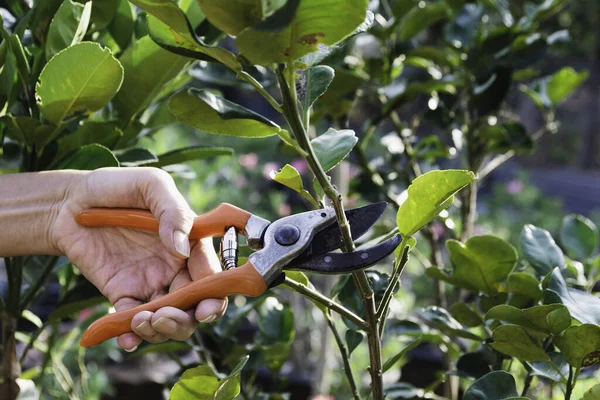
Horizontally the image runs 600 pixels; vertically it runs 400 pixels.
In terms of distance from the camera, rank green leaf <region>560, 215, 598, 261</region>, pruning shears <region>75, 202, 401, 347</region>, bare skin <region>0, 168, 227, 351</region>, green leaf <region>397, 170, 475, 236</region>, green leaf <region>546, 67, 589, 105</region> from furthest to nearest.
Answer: green leaf <region>546, 67, 589, 105</region>
green leaf <region>560, 215, 598, 261</region>
bare skin <region>0, 168, 227, 351</region>
pruning shears <region>75, 202, 401, 347</region>
green leaf <region>397, 170, 475, 236</region>

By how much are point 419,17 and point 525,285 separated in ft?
2.14

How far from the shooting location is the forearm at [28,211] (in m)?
1.03

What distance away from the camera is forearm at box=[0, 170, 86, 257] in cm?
103

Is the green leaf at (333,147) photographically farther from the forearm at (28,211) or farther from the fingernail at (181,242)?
the forearm at (28,211)

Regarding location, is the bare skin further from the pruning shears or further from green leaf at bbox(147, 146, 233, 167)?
green leaf at bbox(147, 146, 233, 167)

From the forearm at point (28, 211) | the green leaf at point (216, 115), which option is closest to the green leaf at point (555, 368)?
the green leaf at point (216, 115)

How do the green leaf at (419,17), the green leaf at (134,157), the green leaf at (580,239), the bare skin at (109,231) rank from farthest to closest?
the green leaf at (419,17) → the green leaf at (580,239) → the green leaf at (134,157) → the bare skin at (109,231)

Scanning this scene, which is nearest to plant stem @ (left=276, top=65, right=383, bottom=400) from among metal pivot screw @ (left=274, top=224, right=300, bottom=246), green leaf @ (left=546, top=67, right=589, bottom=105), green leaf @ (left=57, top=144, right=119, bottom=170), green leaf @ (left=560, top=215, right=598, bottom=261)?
metal pivot screw @ (left=274, top=224, right=300, bottom=246)

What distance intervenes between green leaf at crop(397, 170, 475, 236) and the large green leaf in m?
0.22

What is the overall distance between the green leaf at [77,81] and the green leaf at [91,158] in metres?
0.05

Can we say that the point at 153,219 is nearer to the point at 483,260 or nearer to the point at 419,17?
the point at 483,260

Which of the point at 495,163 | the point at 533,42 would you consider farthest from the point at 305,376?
the point at 533,42

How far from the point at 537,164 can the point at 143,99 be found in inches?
462

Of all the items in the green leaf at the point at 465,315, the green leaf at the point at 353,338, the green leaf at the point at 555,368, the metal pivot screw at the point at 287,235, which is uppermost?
the metal pivot screw at the point at 287,235
